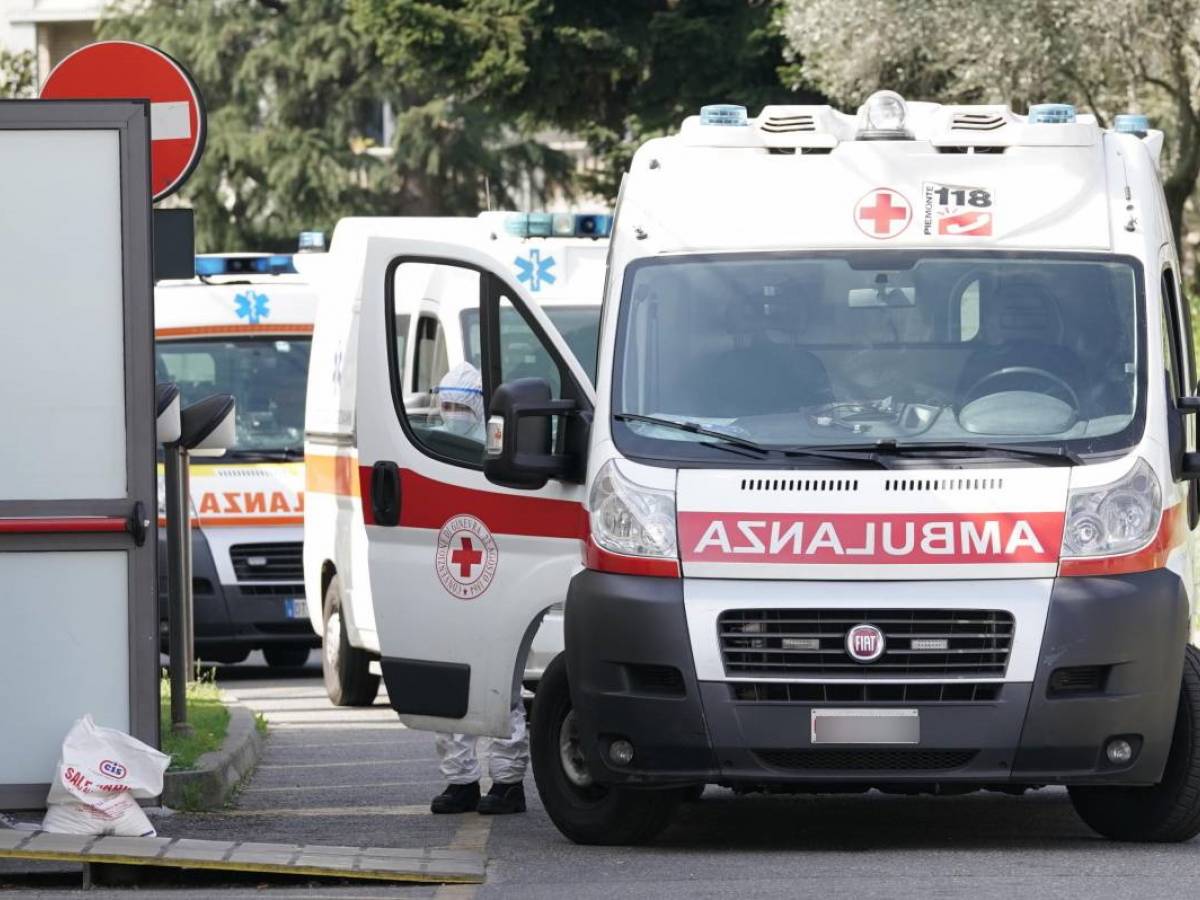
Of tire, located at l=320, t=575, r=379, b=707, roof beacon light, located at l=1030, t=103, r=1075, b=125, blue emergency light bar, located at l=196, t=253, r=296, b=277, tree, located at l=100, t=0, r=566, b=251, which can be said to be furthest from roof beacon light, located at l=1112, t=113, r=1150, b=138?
tree, located at l=100, t=0, r=566, b=251

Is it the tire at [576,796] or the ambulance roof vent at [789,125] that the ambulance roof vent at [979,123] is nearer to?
the ambulance roof vent at [789,125]

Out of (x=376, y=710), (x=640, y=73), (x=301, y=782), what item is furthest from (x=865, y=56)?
(x=301, y=782)

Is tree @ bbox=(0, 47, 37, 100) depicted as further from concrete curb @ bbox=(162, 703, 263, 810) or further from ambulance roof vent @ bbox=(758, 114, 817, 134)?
ambulance roof vent @ bbox=(758, 114, 817, 134)

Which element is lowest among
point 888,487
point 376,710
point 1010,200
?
point 376,710

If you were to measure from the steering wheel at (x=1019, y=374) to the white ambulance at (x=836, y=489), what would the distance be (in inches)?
0.5

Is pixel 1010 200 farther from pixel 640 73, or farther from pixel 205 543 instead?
pixel 640 73

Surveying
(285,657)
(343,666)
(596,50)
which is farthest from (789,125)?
(596,50)

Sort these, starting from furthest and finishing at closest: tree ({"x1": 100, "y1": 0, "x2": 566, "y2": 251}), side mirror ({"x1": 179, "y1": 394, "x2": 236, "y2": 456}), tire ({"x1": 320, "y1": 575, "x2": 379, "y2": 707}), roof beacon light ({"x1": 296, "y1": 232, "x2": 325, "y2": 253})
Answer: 1. tree ({"x1": 100, "y1": 0, "x2": 566, "y2": 251})
2. roof beacon light ({"x1": 296, "y1": 232, "x2": 325, "y2": 253})
3. tire ({"x1": 320, "y1": 575, "x2": 379, "y2": 707})
4. side mirror ({"x1": 179, "y1": 394, "x2": 236, "y2": 456})

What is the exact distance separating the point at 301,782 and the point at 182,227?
249 cm

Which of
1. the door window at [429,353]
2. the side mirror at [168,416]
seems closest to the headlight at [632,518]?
the side mirror at [168,416]

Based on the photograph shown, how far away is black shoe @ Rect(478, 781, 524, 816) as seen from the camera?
9.69 m

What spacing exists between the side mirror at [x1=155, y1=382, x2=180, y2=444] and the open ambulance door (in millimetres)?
868

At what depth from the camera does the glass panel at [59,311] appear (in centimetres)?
844

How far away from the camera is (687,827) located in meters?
9.38
